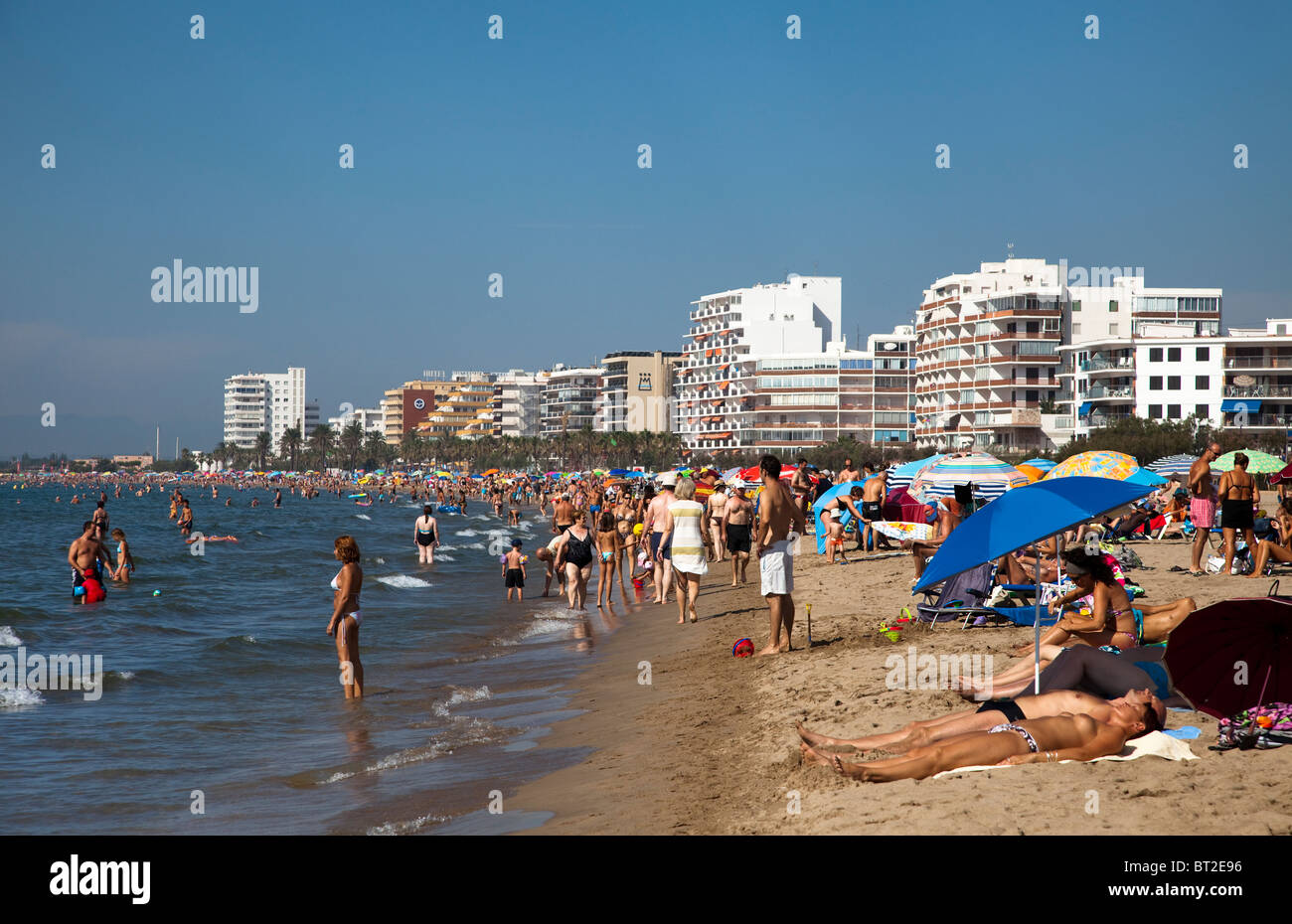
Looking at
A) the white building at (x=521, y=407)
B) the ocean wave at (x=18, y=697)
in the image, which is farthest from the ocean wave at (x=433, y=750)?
the white building at (x=521, y=407)

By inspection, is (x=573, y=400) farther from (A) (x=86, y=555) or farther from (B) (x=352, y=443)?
(A) (x=86, y=555)

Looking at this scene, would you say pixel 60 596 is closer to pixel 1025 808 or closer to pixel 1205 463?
pixel 1205 463

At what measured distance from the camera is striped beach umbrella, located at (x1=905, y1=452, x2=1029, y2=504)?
1859 centimetres

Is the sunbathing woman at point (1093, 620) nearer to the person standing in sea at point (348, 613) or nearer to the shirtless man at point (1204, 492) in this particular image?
the person standing in sea at point (348, 613)

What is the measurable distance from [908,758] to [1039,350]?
269 feet

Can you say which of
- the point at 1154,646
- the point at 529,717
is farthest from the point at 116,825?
the point at 1154,646

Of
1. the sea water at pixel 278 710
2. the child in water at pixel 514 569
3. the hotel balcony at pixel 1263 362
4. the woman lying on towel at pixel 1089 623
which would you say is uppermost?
the hotel balcony at pixel 1263 362

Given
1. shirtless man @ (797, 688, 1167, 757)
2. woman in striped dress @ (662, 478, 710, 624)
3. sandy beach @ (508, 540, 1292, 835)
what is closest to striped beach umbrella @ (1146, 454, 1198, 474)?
sandy beach @ (508, 540, 1292, 835)

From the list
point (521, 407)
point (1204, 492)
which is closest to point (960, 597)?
point (1204, 492)

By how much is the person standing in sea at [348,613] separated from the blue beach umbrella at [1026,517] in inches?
228

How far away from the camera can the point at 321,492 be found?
134125mm

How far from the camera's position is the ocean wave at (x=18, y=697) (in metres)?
10.7

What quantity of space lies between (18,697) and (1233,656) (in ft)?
35.0

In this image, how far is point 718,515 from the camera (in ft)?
66.4
